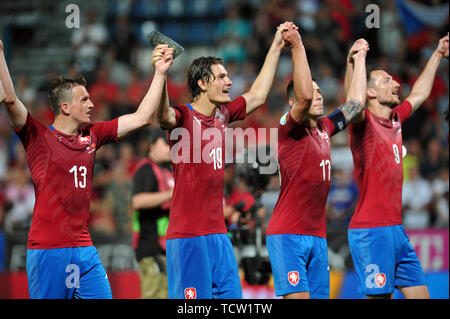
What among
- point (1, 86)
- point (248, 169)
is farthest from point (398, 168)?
point (1, 86)

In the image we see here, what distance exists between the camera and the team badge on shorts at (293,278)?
19.9ft

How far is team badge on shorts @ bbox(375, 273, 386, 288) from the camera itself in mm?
6621

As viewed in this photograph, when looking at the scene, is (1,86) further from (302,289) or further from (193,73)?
(302,289)

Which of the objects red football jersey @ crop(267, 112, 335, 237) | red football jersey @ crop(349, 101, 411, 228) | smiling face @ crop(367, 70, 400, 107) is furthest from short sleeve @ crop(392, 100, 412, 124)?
red football jersey @ crop(267, 112, 335, 237)

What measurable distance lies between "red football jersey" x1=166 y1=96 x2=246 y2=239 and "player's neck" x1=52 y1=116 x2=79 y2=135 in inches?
32.1

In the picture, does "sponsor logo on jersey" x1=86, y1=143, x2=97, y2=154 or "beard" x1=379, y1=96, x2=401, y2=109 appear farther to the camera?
"beard" x1=379, y1=96, x2=401, y2=109

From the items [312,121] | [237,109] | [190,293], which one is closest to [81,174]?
[190,293]

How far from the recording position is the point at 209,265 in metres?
5.69

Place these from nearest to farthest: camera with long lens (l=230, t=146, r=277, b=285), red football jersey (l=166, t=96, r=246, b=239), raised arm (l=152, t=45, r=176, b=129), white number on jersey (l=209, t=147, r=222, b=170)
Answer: raised arm (l=152, t=45, r=176, b=129) < red football jersey (l=166, t=96, r=246, b=239) < white number on jersey (l=209, t=147, r=222, b=170) < camera with long lens (l=230, t=146, r=277, b=285)

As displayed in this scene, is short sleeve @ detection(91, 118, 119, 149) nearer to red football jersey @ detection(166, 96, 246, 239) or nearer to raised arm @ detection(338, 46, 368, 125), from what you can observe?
red football jersey @ detection(166, 96, 246, 239)

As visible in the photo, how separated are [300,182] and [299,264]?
75 cm

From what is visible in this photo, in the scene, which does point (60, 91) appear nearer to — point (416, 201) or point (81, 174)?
point (81, 174)

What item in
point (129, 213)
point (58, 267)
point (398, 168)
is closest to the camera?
point (58, 267)
